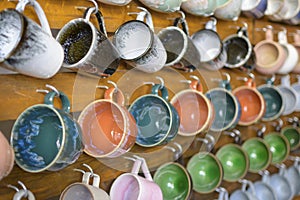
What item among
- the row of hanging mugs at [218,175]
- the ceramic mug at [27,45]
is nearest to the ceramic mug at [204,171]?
the row of hanging mugs at [218,175]

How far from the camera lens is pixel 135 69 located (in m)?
1.04

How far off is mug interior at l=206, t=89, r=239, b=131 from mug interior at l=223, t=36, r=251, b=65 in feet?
0.36

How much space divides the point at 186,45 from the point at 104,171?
0.37 meters

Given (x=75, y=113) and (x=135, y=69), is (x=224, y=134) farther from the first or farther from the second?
(x=75, y=113)

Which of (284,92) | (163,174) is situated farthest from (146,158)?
(284,92)

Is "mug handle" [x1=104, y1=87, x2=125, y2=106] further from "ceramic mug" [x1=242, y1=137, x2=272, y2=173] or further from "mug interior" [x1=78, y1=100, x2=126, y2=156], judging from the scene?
"ceramic mug" [x1=242, y1=137, x2=272, y2=173]

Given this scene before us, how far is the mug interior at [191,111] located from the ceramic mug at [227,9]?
0.26m

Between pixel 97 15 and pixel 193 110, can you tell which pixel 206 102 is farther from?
pixel 97 15

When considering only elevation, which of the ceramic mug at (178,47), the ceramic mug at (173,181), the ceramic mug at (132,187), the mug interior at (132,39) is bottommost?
the ceramic mug at (173,181)

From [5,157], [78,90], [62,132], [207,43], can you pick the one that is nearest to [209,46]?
[207,43]

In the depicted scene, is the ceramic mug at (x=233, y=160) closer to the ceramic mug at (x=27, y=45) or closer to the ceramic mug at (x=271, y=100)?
the ceramic mug at (x=271, y=100)

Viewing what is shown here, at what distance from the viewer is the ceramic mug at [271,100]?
151 centimetres

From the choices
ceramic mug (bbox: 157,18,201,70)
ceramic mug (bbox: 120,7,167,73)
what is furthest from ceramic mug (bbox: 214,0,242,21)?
ceramic mug (bbox: 120,7,167,73)

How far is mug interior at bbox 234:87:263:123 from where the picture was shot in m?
1.42
